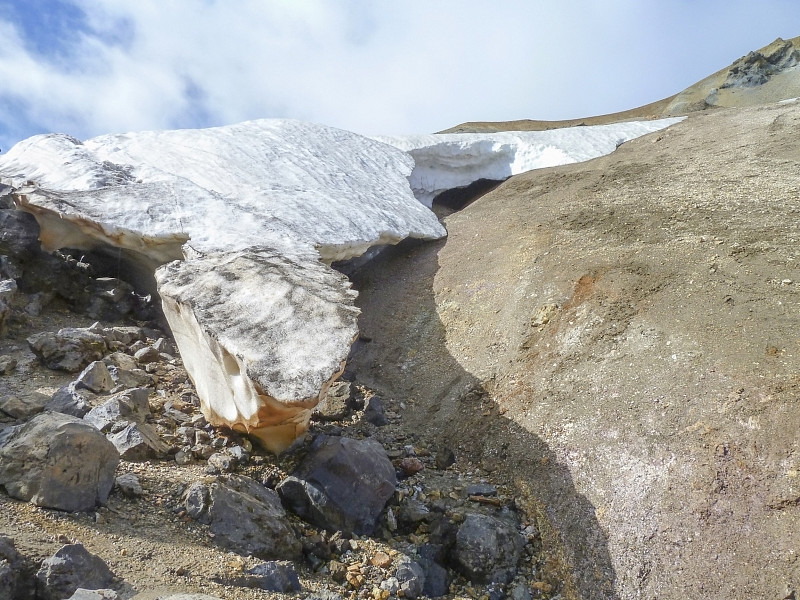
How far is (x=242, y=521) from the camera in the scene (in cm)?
278

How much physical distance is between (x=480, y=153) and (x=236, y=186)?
4.31 metres

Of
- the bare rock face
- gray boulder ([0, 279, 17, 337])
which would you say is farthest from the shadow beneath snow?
gray boulder ([0, 279, 17, 337])

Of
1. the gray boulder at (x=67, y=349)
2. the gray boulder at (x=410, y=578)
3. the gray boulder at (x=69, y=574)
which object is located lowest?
the gray boulder at (x=410, y=578)

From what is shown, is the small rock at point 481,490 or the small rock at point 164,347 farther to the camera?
the small rock at point 164,347

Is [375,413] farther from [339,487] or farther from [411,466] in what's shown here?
[339,487]

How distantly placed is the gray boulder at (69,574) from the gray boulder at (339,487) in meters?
1.19

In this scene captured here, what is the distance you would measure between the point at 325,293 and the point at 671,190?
376 centimetres

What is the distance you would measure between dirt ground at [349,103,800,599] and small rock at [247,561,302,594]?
1.44 m

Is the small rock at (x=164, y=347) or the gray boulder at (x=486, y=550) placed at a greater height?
the small rock at (x=164, y=347)

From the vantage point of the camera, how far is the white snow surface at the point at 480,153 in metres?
8.81

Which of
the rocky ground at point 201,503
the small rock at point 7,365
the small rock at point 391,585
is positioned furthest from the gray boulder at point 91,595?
the small rock at point 7,365

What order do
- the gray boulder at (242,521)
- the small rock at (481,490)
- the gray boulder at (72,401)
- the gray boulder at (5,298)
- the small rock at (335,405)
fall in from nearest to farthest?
the gray boulder at (242,521) < the gray boulder at (72,401) < the small rock at (481,490) < the small rock at (335,405) < the gray boulder at (5,298)

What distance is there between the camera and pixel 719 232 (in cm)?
487

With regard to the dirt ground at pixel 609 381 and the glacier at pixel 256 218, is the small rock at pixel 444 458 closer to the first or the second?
the dirt ground at pixel 609 381
